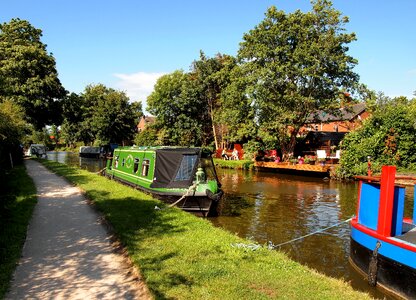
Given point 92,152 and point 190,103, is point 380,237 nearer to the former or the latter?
point 190,103

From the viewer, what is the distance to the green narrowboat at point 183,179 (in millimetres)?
12906

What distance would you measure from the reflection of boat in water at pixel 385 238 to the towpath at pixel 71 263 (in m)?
4.73

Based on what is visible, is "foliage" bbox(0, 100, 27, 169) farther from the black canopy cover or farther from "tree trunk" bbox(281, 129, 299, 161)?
"tree trunk" bbox(281, 129, 299, 161)

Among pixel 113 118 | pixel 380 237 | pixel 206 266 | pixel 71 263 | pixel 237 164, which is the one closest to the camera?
pixel 206 266

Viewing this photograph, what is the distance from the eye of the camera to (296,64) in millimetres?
29375

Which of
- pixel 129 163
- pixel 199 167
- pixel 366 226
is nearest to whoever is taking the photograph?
pixel 366 226

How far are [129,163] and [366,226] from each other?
12.5 m

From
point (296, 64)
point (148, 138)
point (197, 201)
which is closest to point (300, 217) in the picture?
point (197, 201)

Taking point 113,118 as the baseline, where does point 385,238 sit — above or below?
below

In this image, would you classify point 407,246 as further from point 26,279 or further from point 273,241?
point 26,279

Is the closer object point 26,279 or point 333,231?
point 26,279

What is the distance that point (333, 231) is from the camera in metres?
11.7

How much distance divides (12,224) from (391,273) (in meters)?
8.59

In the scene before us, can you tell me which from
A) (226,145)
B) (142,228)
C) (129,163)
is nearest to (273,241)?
(142,228)
